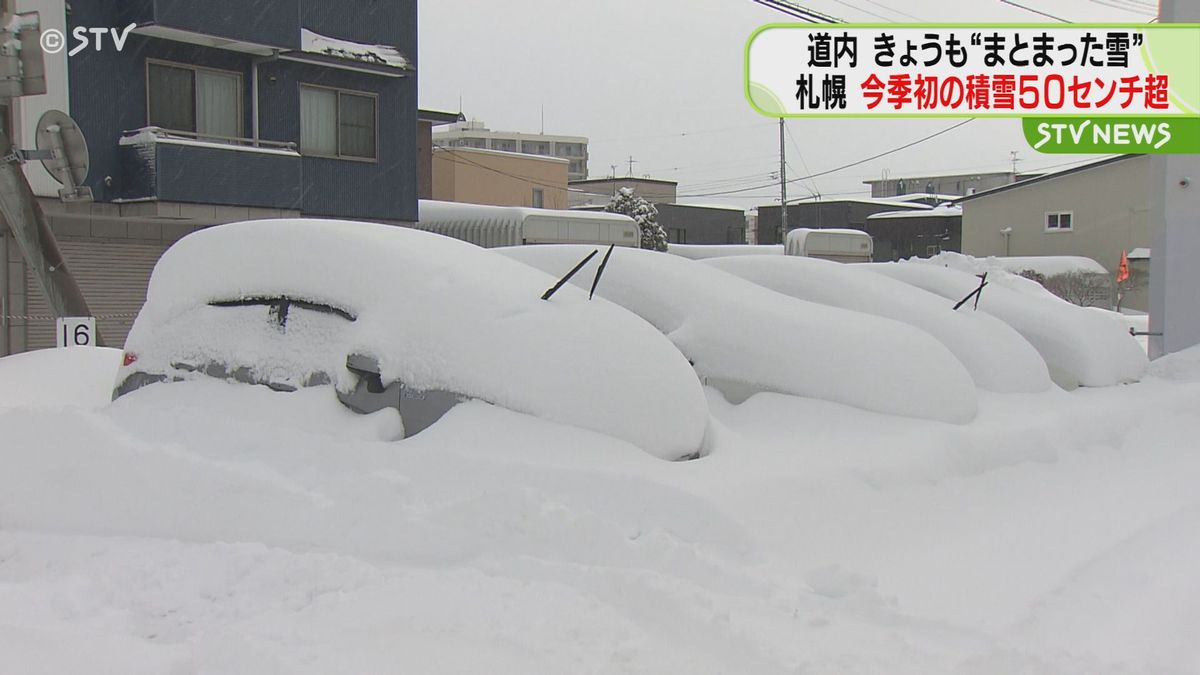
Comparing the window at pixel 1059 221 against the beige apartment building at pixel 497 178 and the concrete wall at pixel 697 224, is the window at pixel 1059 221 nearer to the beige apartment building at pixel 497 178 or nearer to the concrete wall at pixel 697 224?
the beige apartment building at pixel 497 178

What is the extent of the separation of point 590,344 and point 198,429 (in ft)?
6.03

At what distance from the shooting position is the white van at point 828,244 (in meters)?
24.1

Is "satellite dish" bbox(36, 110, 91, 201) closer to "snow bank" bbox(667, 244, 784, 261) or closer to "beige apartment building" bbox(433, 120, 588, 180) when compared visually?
"snow bank" bbox(667, 244, 784, 261)

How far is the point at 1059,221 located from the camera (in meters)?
33.1

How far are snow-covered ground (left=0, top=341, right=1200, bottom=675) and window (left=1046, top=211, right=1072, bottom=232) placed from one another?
2955 cm

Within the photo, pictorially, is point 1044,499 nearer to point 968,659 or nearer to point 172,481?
point 968,659

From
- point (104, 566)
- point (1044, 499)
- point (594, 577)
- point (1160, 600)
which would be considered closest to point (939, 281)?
point (1044, 499)

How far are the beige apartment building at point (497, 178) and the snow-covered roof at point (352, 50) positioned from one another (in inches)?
553

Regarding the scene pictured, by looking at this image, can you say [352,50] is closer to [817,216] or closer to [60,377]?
[60,377]

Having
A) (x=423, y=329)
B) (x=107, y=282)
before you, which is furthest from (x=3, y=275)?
(x=423, y=329)

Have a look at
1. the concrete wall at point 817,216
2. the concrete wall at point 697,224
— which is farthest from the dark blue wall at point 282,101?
the concrete wall at point 817,216

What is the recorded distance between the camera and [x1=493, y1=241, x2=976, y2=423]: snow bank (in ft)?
20.7

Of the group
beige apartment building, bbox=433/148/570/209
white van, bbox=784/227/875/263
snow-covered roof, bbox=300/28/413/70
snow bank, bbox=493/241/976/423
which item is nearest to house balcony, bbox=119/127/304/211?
snow-covered roof, bbox=300/28/413/70

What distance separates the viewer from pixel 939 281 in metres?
10.4
